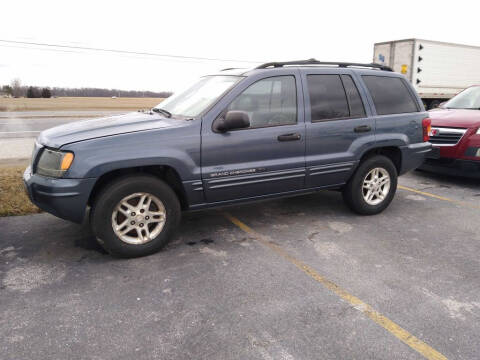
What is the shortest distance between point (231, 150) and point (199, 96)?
858mm

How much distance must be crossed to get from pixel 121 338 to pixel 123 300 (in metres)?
0.50

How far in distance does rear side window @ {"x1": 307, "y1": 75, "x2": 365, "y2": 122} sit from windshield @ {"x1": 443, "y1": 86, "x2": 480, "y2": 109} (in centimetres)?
432

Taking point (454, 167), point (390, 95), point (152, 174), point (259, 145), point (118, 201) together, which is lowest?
point (454, 167)

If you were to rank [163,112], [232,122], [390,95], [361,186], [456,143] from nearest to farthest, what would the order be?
[232,122]
[163,112]
[361,186]
[390,95]
[456,143]

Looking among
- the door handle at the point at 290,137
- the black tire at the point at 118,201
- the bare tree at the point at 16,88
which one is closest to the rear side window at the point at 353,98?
the door handle at the point at 290,137

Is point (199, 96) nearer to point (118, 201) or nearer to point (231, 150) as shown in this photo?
point (231, 150)

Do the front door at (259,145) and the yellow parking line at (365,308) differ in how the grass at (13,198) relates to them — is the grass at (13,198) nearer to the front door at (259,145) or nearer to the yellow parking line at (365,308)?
the front door at (259,145)

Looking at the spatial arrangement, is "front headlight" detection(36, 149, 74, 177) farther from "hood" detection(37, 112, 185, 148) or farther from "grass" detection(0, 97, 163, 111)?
"grass" detection(0, 97, 163, 111)

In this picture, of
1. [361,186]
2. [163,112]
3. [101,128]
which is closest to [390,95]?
[361,186]

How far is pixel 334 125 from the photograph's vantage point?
14.9 feet

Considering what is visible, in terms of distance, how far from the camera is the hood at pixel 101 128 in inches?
141

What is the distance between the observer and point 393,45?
20.3 metres

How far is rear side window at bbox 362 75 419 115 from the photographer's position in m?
4.95

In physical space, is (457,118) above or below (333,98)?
below
